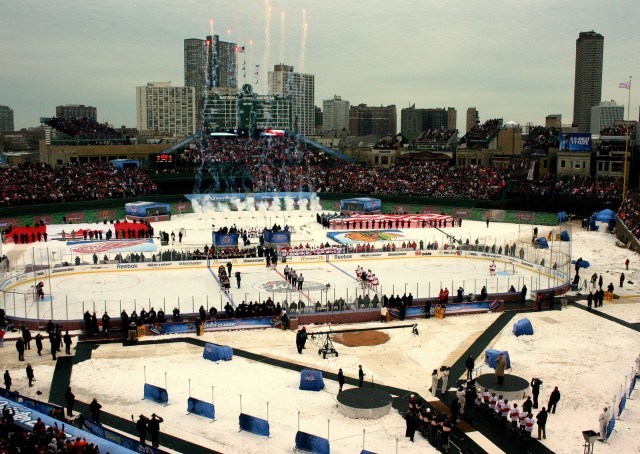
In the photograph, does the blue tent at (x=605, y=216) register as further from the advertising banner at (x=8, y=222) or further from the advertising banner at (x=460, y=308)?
the advertising banner at (x=8, y=222)

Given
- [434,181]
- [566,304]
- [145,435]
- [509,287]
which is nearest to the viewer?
[145,435]

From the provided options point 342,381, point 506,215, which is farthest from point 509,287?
point 506,215

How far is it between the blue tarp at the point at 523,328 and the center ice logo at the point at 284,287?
12.3m

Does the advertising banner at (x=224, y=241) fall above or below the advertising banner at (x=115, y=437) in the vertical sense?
above

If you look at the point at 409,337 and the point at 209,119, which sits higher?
the point at 209,119

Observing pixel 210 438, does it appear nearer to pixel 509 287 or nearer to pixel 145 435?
pixel 145 435

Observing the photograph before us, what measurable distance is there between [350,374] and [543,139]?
92.8 meters

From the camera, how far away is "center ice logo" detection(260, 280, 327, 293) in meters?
41.1

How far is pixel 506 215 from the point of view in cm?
7569

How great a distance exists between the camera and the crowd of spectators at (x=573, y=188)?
77062 millimetres

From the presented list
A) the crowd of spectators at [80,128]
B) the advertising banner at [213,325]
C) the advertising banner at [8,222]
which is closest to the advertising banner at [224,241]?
the advertising banner at [213,325]

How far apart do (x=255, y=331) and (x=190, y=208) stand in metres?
50.5

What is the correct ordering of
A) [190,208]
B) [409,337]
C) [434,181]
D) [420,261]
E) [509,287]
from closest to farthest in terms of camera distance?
[409,337] < [509,287] < [420,261] < [190,208] < [434,181]

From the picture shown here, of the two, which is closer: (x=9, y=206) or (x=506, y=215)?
(x=9, y=206)
